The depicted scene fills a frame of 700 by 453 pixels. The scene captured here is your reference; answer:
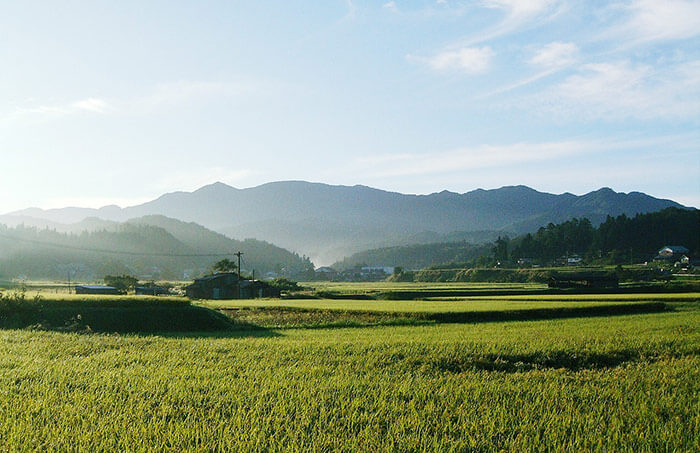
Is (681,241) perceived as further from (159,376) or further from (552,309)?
(159,376)

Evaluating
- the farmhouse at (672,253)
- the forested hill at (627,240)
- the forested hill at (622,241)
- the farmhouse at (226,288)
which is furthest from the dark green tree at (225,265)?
the farmhouse at (672,253)

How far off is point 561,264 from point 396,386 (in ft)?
410

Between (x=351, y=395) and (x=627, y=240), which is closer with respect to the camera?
(x=351, y=395)

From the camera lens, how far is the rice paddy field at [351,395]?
Answer: 23.0 feet

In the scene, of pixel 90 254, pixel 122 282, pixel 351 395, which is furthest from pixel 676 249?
pixel 90 254

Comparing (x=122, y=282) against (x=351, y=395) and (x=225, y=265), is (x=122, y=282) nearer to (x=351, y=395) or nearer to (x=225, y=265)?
(x=225, y=265)

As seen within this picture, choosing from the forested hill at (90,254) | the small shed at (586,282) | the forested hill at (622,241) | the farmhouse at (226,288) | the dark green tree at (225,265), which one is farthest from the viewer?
the forested hill at (90,254)

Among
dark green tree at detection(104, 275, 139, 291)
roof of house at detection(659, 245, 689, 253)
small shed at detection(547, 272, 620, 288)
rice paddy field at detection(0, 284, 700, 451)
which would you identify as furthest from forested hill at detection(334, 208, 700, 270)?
rice paddy field at detection(0, 284, 700, 451)

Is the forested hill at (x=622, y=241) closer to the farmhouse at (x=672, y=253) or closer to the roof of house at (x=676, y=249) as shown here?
the roof of house at (x=676, y=249)

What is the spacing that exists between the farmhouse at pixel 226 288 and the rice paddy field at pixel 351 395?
51.7m

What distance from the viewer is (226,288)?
72312mm

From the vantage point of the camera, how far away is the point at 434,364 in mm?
13641

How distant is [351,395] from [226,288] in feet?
213

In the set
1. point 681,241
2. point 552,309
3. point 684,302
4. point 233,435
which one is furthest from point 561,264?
point 233,435
